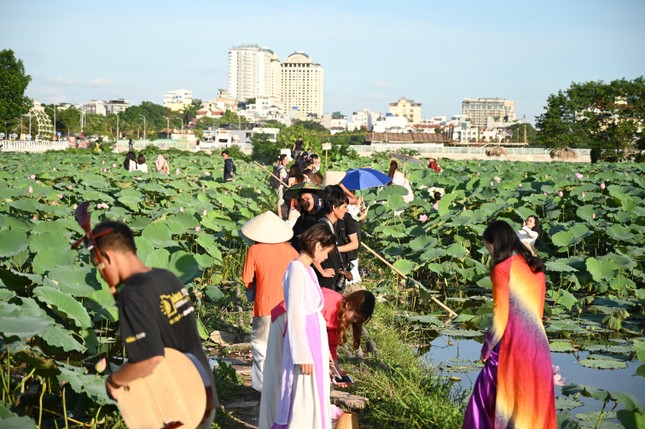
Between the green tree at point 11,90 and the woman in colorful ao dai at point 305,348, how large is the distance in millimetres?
58216

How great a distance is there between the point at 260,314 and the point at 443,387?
128 centimetres

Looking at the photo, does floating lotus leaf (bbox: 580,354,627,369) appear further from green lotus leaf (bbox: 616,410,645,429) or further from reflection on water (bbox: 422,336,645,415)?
green lotus leaf (bbox: 616,410,645,429)

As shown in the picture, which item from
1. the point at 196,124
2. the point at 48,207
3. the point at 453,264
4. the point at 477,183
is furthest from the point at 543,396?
the point at 196,124

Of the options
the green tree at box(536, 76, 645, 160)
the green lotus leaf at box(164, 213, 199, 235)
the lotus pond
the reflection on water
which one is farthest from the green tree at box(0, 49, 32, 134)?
the reflection on water

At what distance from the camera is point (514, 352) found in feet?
12.8

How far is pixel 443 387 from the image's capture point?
224 inches

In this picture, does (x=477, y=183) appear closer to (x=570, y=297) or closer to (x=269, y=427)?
(x=570, y=297)

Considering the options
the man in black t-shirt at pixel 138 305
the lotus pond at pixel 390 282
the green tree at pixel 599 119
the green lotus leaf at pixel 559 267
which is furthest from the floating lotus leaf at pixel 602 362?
the green tree at pixel 599 119

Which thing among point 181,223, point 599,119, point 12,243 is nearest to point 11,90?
point 599,119

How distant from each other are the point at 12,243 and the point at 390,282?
4.69m

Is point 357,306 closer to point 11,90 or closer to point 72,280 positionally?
point 72,280

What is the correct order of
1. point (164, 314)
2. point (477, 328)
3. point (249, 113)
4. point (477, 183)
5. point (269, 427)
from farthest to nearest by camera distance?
point (249, 113) → point (477, 183) → point (477, 328) → point (269, 427) → point (164, 314)

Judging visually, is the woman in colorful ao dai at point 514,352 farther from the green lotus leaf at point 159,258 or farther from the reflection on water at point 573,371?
the green lotus leaf at point 159,258

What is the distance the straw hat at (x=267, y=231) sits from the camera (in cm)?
529
